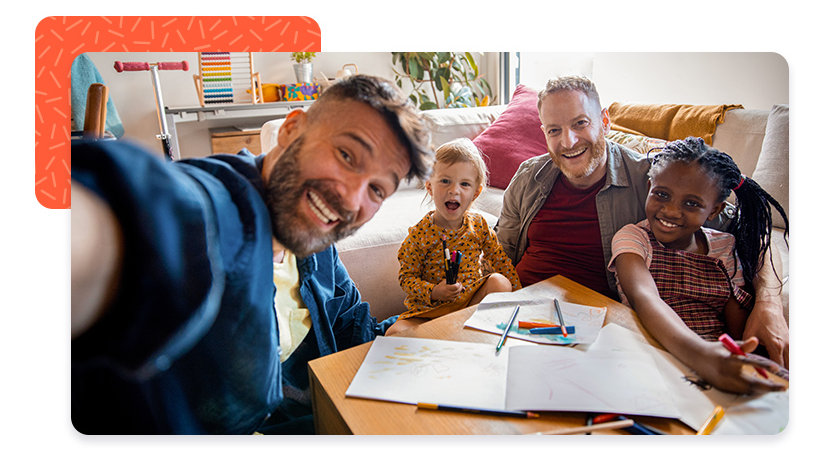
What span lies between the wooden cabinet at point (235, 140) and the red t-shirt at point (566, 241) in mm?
557

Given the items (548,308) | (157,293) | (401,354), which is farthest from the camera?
(548,308)

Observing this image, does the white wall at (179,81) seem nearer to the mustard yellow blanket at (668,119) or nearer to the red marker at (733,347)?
the mustard yellow blanket at (668,119)

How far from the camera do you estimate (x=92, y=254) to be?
765mm

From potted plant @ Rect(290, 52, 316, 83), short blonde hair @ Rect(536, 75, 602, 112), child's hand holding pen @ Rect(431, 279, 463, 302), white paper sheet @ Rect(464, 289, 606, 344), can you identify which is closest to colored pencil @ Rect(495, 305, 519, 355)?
white paper sheet @ Rect(464, 289, 606, 344)

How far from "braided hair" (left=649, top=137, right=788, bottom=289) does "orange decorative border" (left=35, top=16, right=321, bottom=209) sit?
2.28 feet

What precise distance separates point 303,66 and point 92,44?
35 cm

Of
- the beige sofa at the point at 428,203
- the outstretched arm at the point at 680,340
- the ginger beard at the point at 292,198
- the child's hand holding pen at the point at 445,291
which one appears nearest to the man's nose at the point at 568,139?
the beige sofa at the point at 428,203

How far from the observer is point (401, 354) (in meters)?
0.92

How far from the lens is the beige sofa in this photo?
37.8 inches

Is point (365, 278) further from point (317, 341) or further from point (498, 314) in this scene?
point (498, 314)

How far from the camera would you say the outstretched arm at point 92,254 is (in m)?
0.75

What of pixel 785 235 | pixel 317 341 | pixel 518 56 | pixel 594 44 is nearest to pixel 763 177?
pixel 785 235

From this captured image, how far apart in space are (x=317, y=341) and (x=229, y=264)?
0.85 feet

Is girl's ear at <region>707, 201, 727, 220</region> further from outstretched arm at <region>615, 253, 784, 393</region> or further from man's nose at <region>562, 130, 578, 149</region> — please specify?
man's nose at <region>562, 130, 578, 149</region>
